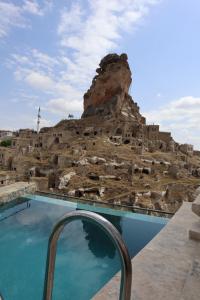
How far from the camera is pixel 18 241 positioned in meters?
6.73

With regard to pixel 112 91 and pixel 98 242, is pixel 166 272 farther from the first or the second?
pixel 112 91

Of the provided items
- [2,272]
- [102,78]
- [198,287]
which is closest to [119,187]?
[2,272]

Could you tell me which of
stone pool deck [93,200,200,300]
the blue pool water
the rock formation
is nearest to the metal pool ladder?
stone pool deck [93,200,200,300]

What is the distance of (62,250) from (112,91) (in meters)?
57.1

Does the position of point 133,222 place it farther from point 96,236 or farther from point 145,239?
point 96,236

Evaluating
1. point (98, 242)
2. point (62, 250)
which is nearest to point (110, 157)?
point (98, 242)

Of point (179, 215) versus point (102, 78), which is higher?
point (102, 78)

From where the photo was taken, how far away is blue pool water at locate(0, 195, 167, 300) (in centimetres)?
470

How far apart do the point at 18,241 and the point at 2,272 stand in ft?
5.23

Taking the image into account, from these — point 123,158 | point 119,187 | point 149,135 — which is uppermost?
point 149,135

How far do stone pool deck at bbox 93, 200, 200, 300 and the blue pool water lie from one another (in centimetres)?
44

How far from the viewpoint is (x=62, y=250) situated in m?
6.32

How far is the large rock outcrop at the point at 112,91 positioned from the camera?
195ft

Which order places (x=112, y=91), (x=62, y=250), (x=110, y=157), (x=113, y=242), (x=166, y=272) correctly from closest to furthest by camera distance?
(x=113, y=242) < (x=166, y=272) < (x=62, y=250) < (x=110, y=157) < (x=112, y=91)
